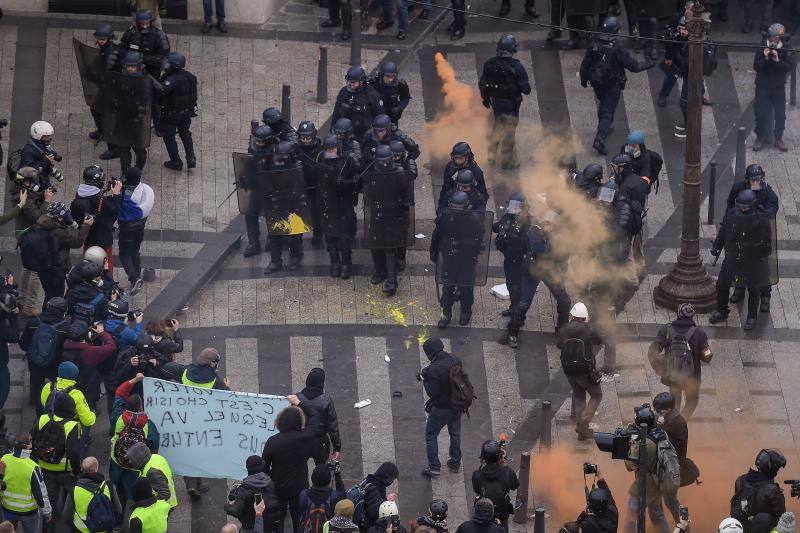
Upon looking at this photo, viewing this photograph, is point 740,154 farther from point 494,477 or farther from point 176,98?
point 494,477

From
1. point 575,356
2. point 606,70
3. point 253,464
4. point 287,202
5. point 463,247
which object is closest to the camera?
point 253,464

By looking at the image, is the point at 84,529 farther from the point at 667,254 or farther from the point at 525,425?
the point at 667,254

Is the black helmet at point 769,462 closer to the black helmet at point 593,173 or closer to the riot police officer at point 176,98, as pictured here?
the black helmet at point 593,173

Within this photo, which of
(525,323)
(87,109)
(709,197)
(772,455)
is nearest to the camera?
(772,455)

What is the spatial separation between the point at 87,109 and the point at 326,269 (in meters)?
4.46

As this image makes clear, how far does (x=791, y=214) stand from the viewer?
2322cm

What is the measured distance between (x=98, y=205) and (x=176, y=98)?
8.80ft

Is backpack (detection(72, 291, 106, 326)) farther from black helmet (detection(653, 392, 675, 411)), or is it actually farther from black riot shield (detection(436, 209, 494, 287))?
black helmet (detection(653, 392, 675, 411))

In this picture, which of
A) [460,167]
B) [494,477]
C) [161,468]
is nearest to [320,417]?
[161,468]

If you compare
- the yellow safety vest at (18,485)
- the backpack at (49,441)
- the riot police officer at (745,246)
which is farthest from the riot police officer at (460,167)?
the yellow safety vest at (18,485)

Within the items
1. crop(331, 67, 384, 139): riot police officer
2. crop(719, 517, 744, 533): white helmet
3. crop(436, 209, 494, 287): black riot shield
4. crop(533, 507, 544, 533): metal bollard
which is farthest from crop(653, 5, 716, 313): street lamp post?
crop(719, 517, 744, 533): white helmet

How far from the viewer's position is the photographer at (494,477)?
17125 millimetres

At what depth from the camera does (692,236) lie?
21.5 metres

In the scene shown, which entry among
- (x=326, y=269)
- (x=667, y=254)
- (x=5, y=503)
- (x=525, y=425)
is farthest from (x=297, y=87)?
(x=5, y=503)
